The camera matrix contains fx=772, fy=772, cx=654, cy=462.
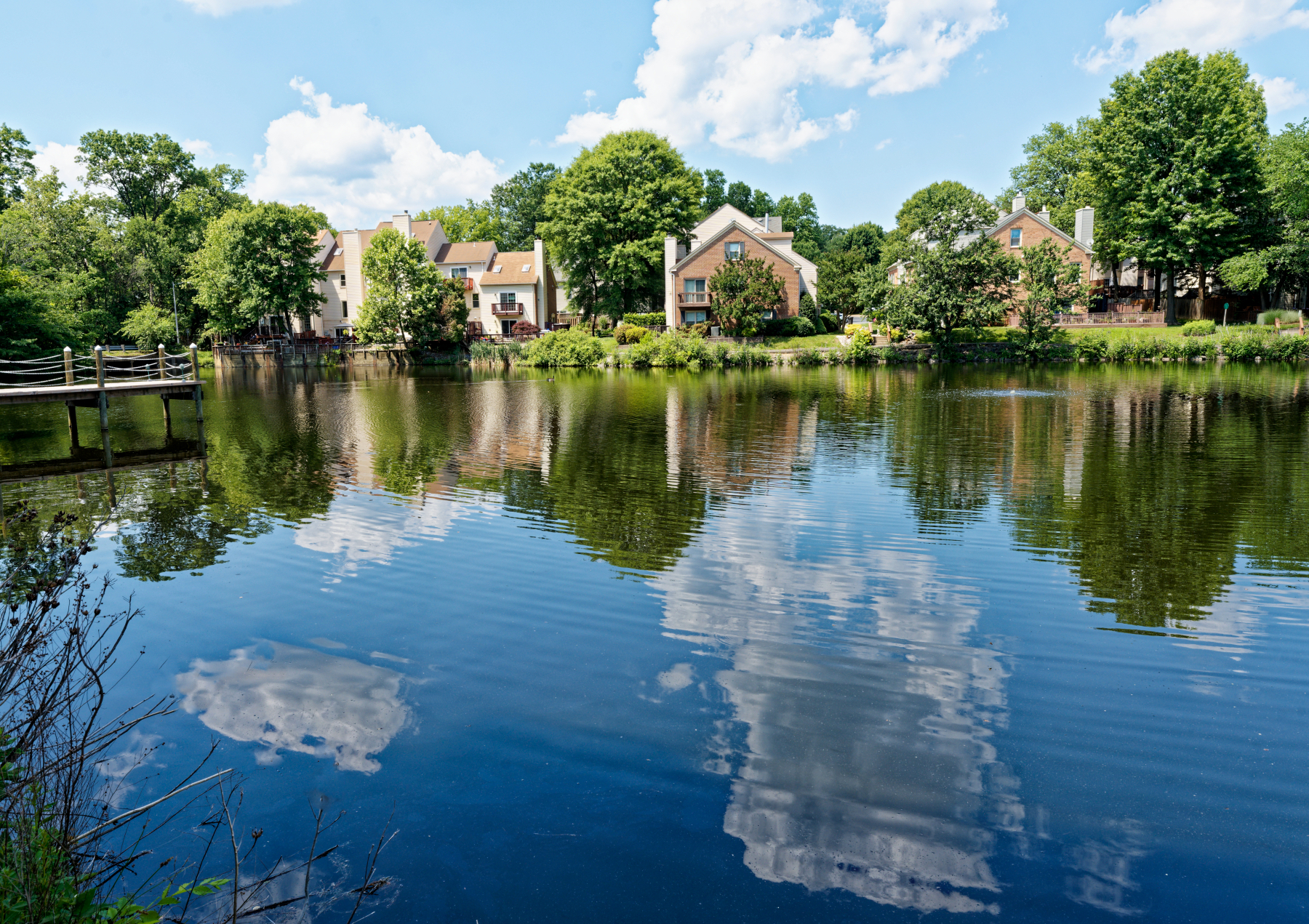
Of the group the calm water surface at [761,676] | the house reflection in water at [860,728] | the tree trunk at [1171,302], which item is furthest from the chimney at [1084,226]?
the house reflection in water at [860,728]

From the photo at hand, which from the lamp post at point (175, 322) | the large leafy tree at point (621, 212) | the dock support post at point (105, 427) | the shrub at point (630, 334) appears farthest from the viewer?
the lamp post at point (175, 322)

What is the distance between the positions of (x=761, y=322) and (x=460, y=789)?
57.6 m

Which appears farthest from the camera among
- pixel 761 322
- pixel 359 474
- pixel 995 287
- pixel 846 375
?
pixel 761 322

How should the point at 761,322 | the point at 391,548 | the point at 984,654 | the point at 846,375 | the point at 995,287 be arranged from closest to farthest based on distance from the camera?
the point at 984,654 → the point at 391,548 → the point at 846,375 → the point at 995,287 → the point at 761,322

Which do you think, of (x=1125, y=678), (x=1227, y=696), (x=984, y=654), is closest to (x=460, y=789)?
(x=984, y=654)

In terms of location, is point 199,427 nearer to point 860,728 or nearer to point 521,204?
point 860,728

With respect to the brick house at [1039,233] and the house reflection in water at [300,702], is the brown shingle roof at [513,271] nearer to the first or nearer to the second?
the brick house at [1039,233]

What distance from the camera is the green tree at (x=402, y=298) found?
62.6m

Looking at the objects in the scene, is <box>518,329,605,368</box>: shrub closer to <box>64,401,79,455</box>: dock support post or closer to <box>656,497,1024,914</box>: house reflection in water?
<box>64,401,79,455</box>: dock support post

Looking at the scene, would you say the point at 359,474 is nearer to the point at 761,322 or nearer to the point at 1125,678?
the point at 1125,678

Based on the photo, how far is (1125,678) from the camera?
23.9ft

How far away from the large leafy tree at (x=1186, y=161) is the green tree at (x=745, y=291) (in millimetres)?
25418

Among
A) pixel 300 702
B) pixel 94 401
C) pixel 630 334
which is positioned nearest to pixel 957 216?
pixel 630 334

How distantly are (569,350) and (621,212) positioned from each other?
14.7 m
